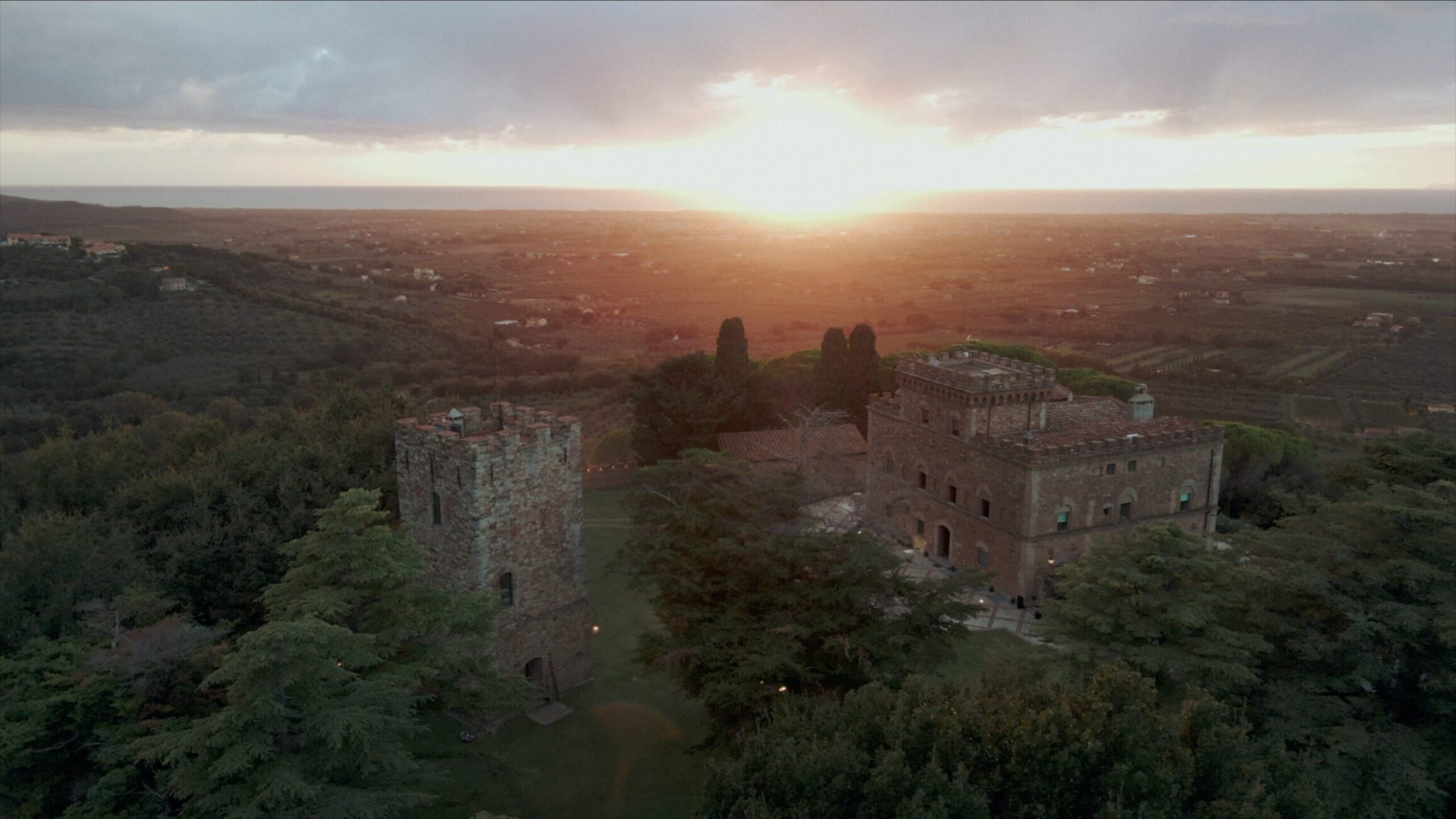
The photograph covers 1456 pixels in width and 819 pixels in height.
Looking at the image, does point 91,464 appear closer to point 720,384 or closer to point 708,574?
point 708,574

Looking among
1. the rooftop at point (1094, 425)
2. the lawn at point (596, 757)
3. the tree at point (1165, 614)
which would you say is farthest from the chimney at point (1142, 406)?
the lawn at point (596, 757)

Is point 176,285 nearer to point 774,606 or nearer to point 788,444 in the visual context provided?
point 788,444

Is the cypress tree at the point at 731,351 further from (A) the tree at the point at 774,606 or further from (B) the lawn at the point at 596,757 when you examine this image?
(A) the tree at the point at 774,606

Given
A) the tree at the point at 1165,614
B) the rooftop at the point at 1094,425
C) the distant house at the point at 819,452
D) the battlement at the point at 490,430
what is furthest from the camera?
the distant house at the point at 819,452

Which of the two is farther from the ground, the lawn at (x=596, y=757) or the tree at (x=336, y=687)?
the tree at (x=336, y=687)

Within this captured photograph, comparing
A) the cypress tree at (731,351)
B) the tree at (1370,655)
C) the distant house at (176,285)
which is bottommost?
the tree at (1370,655)

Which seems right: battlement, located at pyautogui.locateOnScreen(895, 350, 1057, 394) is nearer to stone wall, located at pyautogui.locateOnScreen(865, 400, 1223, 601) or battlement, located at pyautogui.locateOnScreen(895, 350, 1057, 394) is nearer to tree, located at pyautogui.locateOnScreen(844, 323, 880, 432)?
stone wall, located at pyautogui.locateOnScreen(865, 400, 1223, 601)

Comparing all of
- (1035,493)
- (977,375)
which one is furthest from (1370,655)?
(977,375)
